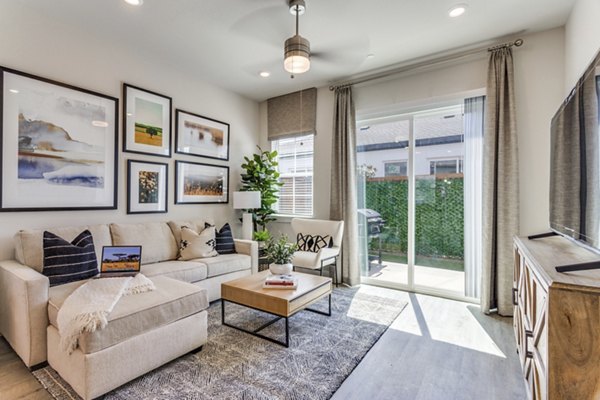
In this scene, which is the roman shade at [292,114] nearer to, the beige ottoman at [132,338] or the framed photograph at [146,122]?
the framed photograph at [146,122]

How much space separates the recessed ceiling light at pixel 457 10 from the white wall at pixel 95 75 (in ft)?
10.2

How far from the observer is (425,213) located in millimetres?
3688

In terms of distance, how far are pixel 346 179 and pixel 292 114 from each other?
149 cm

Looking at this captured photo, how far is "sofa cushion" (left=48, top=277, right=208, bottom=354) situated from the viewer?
5.45 ft

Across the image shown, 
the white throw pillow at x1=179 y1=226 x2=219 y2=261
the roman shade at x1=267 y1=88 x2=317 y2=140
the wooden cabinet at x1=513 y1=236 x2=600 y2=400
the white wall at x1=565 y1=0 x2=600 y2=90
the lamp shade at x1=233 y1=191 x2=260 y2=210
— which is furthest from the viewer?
the roman shade at x1=267 y1=88 x2=317 y2=140

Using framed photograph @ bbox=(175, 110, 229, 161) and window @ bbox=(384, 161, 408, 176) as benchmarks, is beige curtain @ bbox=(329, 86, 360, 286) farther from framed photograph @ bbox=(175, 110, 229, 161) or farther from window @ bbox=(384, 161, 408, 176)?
framed photograph @ bbox=(175, 110, 229, 161)

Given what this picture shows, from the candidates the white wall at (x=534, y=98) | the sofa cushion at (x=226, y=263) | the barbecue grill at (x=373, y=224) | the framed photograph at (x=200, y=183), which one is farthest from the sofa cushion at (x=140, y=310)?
the white wall at (x=534, y=98)

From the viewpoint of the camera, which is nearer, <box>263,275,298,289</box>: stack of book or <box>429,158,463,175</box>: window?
<box>263,275,298,289</box>: stack of book

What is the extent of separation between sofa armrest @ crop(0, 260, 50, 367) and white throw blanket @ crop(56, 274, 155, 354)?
0.70ft

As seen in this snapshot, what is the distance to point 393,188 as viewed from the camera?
3.89m

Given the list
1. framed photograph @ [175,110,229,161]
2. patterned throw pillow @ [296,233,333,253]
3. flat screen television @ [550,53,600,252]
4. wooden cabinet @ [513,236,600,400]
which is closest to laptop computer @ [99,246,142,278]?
framed photograph @ [175,110,229,161]

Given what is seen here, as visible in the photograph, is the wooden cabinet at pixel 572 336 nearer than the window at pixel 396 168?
Yes

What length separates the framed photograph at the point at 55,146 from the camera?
8.07ft

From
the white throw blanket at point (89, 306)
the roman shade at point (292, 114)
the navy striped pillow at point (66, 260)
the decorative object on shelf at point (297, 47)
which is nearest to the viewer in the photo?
the white throw blanket at point (89, 306)
